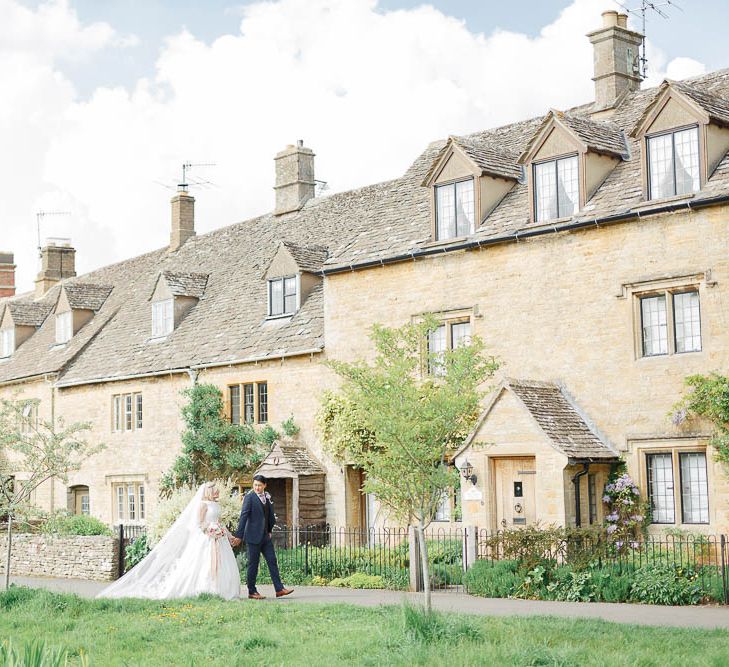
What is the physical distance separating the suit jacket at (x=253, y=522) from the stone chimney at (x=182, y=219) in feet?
76.3

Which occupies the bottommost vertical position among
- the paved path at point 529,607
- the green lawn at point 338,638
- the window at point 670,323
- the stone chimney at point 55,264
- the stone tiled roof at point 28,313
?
the paved path at point 529,607

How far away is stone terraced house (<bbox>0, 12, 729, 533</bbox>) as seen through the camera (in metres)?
21.5

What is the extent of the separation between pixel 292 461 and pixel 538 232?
26.9 feet

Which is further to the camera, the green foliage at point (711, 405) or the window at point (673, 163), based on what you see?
the window at point (673, 163)

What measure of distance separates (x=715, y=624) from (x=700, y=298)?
26.2ft

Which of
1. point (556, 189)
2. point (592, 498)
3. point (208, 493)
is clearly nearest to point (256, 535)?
point (208, 493)

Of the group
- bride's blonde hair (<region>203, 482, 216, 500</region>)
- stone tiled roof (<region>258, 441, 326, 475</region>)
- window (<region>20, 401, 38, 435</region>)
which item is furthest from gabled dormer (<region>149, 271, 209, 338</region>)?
bride's blonde hair (<region>203, 482, 216, 500</region>)

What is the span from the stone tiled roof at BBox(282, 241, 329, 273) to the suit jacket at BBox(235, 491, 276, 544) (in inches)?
449

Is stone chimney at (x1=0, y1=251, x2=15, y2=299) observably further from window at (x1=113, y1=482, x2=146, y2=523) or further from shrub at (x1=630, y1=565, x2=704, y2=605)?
shrub at (x1=630, y1=565, x2=704, y2=605)

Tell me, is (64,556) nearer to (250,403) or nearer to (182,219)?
(250,403)

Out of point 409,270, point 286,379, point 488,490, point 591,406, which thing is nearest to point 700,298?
point 591,406

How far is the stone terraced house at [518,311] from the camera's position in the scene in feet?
70.5

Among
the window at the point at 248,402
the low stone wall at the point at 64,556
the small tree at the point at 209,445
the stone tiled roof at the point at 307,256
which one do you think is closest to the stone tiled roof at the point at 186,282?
the small tree at the point at 209,445

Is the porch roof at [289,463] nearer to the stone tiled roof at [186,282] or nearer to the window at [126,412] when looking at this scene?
the window at [126,412]
